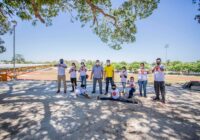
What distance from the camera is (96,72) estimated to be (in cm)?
1188

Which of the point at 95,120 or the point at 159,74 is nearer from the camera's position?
the point at 95,120

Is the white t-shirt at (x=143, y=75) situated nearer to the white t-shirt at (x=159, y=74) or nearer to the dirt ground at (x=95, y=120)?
the white t-shirt at (x=159, y=74)

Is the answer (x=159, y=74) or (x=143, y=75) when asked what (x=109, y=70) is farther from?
(x=159, y=74)

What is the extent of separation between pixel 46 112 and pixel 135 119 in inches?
127

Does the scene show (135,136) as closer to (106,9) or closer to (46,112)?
(46,112)

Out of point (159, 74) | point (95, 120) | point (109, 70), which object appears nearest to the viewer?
point (95, 120)

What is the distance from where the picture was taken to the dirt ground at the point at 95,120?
18.8ft

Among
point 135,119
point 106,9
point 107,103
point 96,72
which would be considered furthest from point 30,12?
point 135,119

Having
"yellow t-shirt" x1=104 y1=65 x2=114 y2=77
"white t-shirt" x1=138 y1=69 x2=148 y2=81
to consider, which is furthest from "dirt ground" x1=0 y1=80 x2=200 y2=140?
"yellow t-shirt" x1=104 y1=65 x2=114 y2=77

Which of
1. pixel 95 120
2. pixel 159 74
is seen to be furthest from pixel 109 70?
pixel 95 120

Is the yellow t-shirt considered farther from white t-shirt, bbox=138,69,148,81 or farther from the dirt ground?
the dirt ground

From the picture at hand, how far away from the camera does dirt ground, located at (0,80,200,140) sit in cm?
573

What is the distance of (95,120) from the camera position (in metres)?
6.95

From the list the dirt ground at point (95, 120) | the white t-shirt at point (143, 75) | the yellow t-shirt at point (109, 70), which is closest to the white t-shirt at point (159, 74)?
the white t-shirt at point (143, 75)
